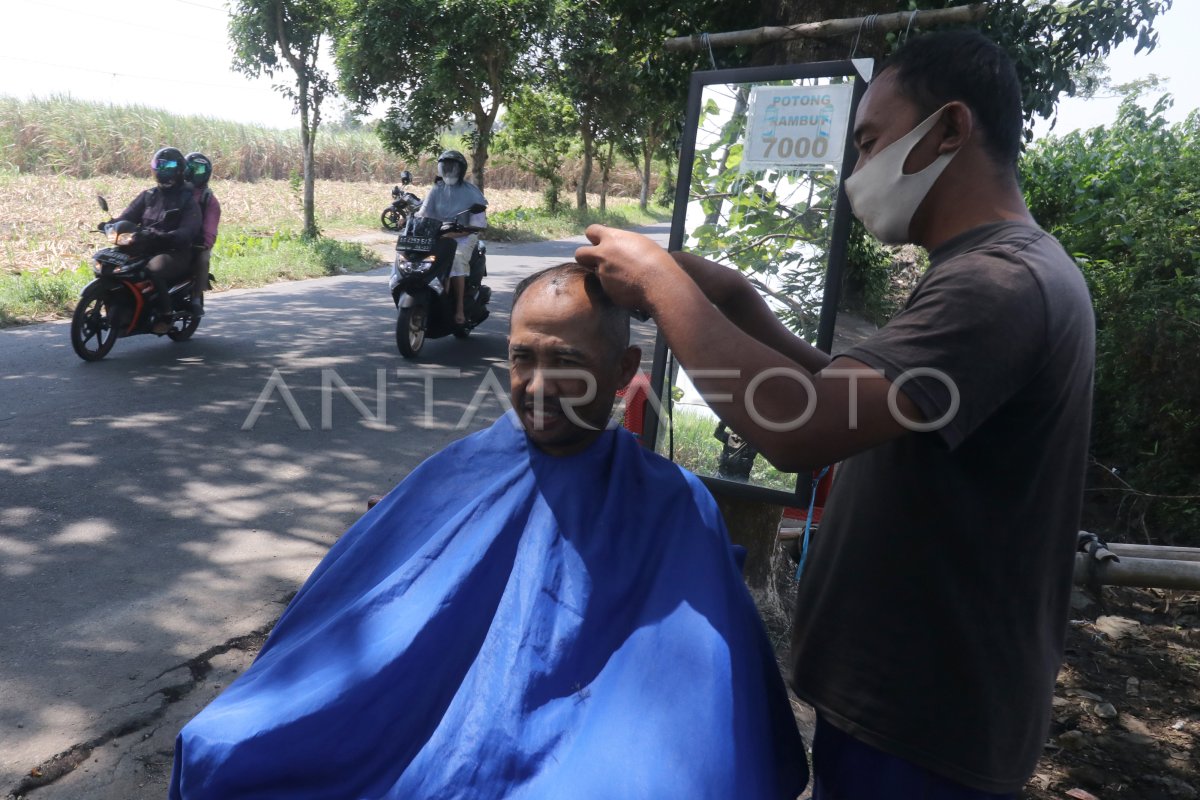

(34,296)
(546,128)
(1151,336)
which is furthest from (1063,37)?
(546,128)

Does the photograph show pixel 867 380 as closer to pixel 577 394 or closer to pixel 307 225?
pixel 577 394

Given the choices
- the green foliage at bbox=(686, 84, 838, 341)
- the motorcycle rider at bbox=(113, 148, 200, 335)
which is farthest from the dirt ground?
the motorcycle rider at bbox=(113, 148, 200, 335)

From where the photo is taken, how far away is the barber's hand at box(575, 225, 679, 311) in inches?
57.3

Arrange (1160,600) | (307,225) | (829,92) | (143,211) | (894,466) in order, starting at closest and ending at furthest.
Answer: (894,466), (829,92), (1160,600), (143,211), (307,225)

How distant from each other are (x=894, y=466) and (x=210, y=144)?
3089 cm

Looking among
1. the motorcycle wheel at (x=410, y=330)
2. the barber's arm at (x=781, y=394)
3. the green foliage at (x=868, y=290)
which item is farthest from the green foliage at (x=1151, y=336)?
the green foliage at (x=868, y=290)

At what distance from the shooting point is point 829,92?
3234 millimetres

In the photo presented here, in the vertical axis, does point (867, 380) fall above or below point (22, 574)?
above

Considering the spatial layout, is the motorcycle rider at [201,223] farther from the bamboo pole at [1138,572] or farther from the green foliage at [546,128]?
the green foliage at [546,128]

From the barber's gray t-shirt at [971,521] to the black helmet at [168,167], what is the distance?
8097 millimetres

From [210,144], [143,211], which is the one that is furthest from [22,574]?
[210,144]

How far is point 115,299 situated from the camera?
26.0ft

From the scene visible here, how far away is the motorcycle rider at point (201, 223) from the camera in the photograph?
28.4 feet

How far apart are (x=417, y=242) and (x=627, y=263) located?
793 centimetres
